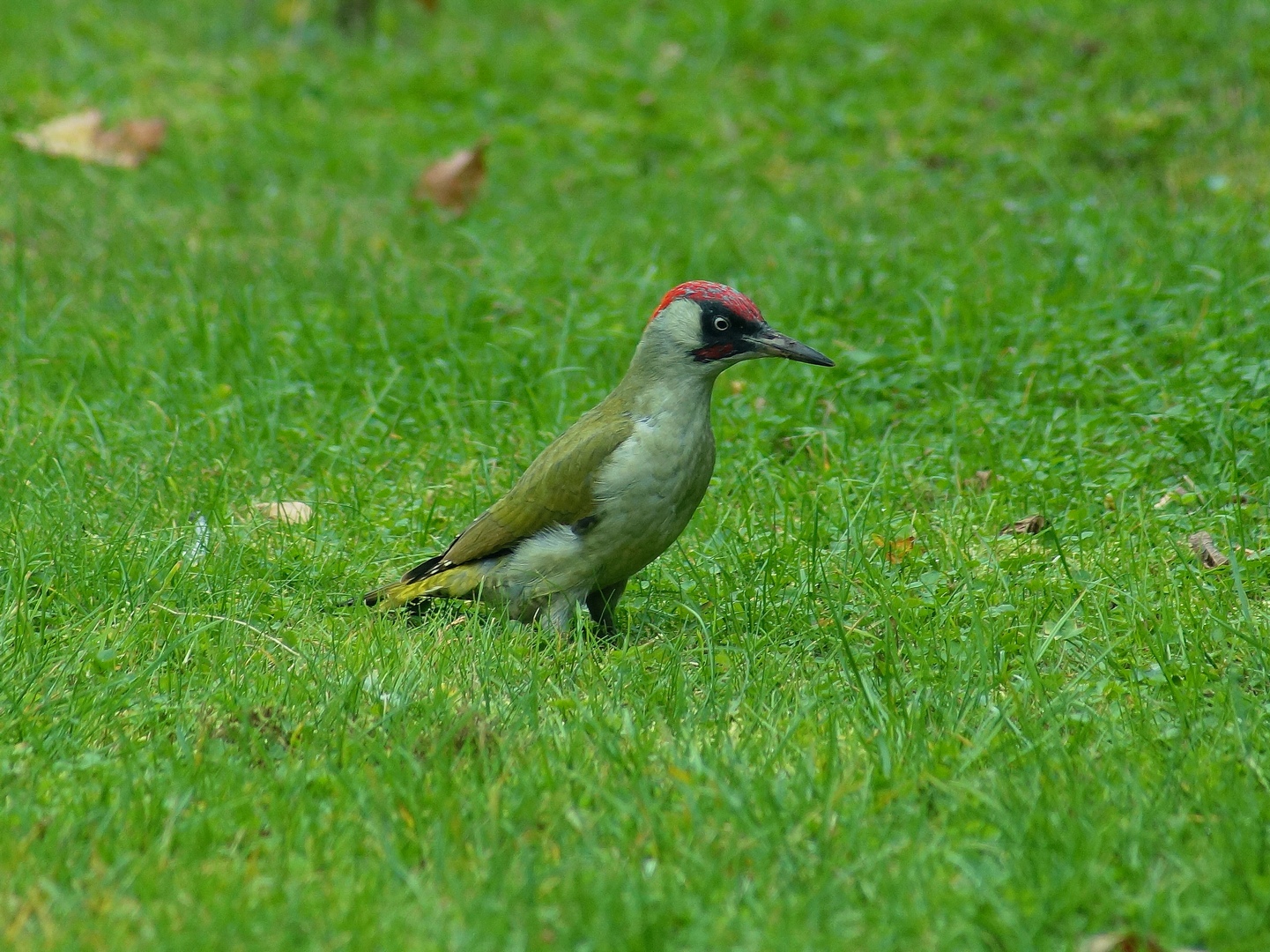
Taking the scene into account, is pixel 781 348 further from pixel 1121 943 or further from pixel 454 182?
pixel 454 182

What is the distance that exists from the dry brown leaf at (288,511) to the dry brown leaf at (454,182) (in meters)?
3.48

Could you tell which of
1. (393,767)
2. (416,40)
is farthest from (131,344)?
(416,40)

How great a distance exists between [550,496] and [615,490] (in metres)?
0.23

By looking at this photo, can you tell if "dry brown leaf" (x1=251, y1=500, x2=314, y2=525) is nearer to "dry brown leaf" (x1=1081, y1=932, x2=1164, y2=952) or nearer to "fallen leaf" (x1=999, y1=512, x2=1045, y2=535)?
"fallen leaf" (x1=999, y1=512, x2=1045, y2=535)

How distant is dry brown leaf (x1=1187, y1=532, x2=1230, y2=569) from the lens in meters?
4.64

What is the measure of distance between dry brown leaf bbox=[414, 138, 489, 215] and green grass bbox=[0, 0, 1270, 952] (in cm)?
10

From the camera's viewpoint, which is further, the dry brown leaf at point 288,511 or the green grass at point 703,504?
the dry brown leaf at point 288,511

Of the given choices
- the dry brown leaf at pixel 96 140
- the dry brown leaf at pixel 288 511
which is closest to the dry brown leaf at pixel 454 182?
the dry brown leaf at pixel 96 140

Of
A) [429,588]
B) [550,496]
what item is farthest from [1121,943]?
[429,588]

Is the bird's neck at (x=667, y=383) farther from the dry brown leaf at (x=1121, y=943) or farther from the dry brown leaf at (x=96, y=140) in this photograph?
the dry brown leaf at (x=96, y=140)

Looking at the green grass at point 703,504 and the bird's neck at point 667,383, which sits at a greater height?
the bird's neck at point 667,383

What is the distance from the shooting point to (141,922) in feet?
9.17

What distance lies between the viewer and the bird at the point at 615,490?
4539 mm

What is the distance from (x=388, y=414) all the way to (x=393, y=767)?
2829 mm
